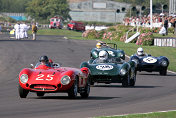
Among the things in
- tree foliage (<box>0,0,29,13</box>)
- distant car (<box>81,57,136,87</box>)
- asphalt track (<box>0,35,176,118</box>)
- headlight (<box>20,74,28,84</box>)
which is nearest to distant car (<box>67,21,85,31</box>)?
tree foliage (<box>0,0,29,13</box>)

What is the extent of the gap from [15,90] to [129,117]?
751 centimetres

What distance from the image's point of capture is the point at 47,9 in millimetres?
138250

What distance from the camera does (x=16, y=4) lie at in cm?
16025

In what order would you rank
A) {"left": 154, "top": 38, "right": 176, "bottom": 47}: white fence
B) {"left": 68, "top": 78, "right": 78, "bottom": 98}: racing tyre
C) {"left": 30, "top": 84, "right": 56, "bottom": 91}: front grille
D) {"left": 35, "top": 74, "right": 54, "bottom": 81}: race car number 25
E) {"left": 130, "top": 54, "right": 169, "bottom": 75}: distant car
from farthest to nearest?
{"left": 154, "top": 38, "right": 176, "bottom": 47}: white fence
{"left": 130, "top": 54, "right": 169, "bottom": 75}: distant car
{"left": 68, "top": 78, "right": 78, "bottom": 98}: racing tyre
{"left": 35, "top": 74, "right": 54, "bottom": 81}: race car number 25
{"left": 30, "top": 84, "right": 56, "bottom": 91}: front grille

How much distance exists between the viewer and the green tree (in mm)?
137250

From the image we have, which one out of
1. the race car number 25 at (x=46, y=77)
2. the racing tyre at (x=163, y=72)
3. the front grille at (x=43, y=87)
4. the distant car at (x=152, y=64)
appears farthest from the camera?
the racing tyre at (x=163, y=72)

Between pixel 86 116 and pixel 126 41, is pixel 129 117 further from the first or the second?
pixel 126 41

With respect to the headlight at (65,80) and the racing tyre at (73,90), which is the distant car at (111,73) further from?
the headlight at (65,80)

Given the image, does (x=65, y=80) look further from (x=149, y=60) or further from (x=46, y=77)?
(x=149, y=60)

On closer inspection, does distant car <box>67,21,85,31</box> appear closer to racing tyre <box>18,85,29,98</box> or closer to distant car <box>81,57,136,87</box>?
distant car <box>81,57,136,87</box>

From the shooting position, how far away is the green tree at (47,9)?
137 meters

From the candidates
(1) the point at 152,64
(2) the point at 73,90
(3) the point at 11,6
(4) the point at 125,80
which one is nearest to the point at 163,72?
(1) the point at 152,64

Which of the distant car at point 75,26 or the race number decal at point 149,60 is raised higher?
the distant car at point 75,26

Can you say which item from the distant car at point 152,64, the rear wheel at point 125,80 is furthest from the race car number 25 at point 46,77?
the distant car at point 152,64
